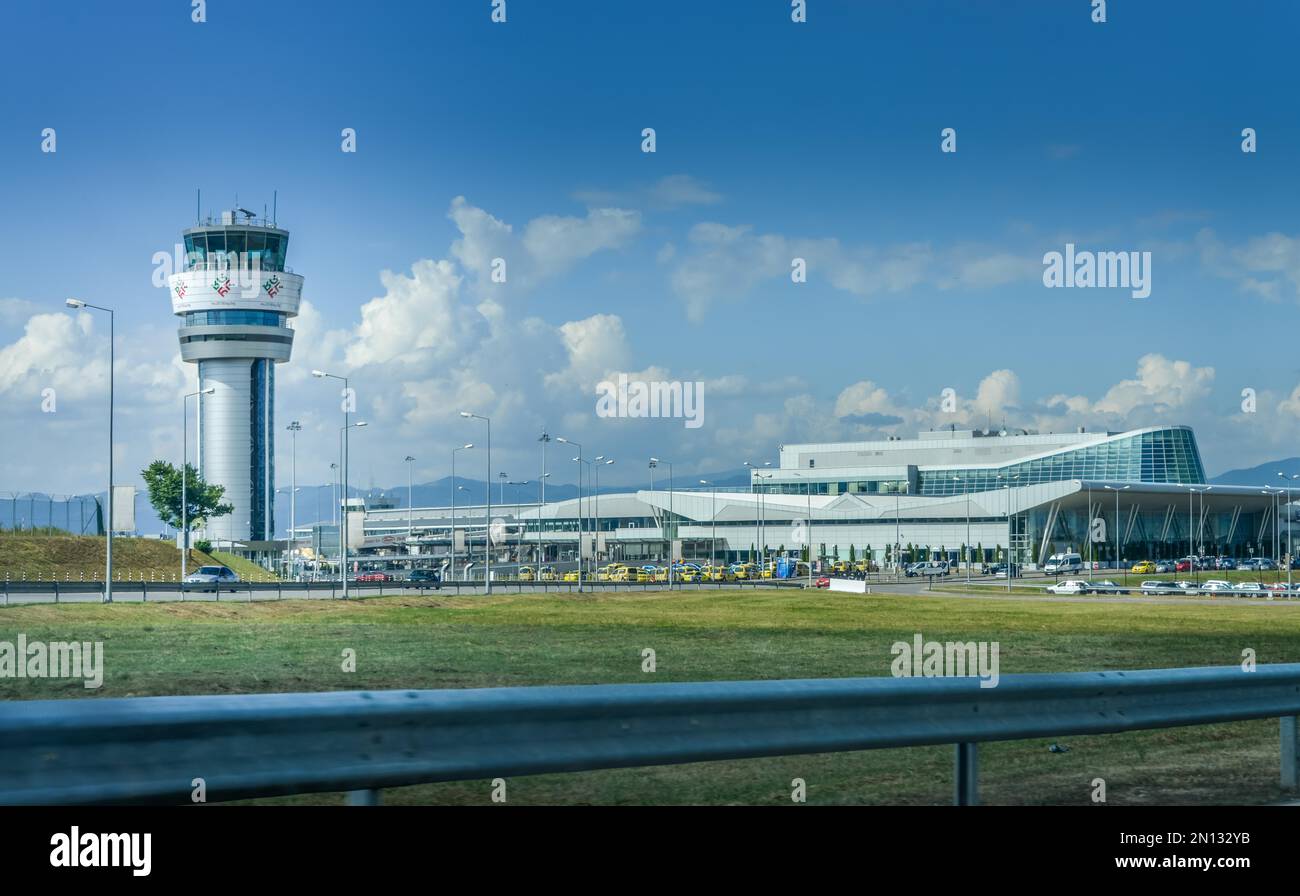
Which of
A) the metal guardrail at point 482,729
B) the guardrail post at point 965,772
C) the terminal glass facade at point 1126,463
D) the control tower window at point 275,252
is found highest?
the control tower window at point 275,252

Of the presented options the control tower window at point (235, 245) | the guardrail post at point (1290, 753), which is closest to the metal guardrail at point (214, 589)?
the guardrail post at point (1290, 753)

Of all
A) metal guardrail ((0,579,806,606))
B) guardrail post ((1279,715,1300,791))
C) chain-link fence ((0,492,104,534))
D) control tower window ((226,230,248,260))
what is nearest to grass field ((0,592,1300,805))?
guardrail post ((1279,715,1300,791))

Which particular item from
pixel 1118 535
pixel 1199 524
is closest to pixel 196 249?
pixel 1118 535

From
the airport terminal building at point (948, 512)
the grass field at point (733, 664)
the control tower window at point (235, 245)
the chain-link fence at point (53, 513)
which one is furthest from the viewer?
the control tower window at point (235, 245)

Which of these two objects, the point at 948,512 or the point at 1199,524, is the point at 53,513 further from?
the point at 1199,524

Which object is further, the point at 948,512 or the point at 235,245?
the point at 235,245

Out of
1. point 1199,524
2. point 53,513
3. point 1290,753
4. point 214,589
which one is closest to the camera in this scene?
point 1290,753

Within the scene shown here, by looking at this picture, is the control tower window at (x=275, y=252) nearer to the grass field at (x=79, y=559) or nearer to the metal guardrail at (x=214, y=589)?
the grass field at (x=79, y=559)
